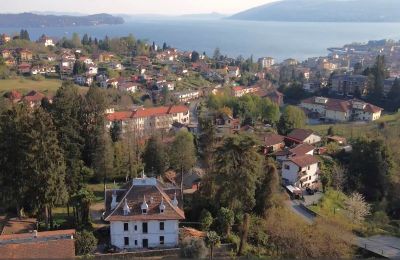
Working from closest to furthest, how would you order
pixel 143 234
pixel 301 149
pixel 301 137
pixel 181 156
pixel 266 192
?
1. pixel 143 234
2. pixel 266 192
3. pixel 181 156
4. pixel 301 149
5. pixel 301 137

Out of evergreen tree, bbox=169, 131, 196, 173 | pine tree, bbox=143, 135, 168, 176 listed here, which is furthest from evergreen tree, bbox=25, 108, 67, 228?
evergreen tree, bbox=169, 131, 196, 173

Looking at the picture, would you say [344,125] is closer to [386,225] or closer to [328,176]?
[328,176]

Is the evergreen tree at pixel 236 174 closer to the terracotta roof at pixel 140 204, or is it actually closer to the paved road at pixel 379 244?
the terracotta roof at pixel 140 204

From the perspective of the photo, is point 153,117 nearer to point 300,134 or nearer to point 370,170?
point 300,134

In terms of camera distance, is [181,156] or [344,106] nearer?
[181,156]

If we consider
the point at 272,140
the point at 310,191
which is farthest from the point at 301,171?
the point at 272,140

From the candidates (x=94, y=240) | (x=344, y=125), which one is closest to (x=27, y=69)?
(x=344, y=125)
